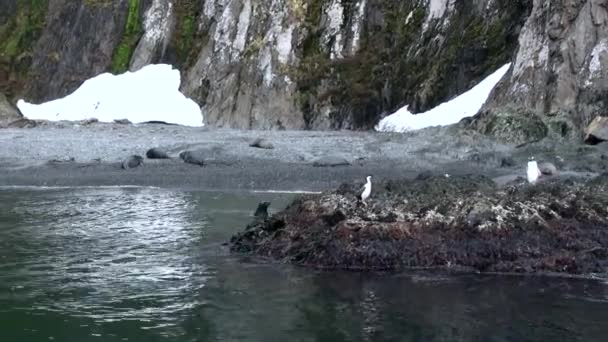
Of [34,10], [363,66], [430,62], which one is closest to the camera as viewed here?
[430,62]

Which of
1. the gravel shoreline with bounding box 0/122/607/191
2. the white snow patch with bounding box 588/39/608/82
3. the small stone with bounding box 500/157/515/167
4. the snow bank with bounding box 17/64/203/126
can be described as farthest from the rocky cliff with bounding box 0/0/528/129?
the small stone with bounding box 500/157/515/167

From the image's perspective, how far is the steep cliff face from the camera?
2597cm

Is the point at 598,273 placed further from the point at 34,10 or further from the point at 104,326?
the point at 34,10

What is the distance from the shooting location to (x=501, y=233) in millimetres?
13703

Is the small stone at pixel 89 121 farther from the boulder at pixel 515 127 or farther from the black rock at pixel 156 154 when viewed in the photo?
the boulder at pixel 515 127

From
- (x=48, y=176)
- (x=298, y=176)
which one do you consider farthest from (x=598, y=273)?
(x=48, y=176)

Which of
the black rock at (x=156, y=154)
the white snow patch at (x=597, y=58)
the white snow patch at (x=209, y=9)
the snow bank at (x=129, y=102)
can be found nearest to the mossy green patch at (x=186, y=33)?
the white snow patch at (x=209, y=9)

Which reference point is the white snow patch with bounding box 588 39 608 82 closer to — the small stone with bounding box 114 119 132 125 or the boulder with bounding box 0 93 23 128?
the small stone with bounding box 114 119 132 125

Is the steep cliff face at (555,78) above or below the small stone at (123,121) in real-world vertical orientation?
above

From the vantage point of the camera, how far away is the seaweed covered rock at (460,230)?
44.6 feet

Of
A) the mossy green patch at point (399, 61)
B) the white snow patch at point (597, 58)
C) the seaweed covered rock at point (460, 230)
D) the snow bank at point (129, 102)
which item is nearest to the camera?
the seaweed covered rock at point (460, 230)

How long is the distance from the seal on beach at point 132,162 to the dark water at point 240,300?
30.4 feet

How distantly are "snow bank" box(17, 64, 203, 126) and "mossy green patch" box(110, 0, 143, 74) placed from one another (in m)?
0.69

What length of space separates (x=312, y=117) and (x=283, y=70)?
9.15ft
